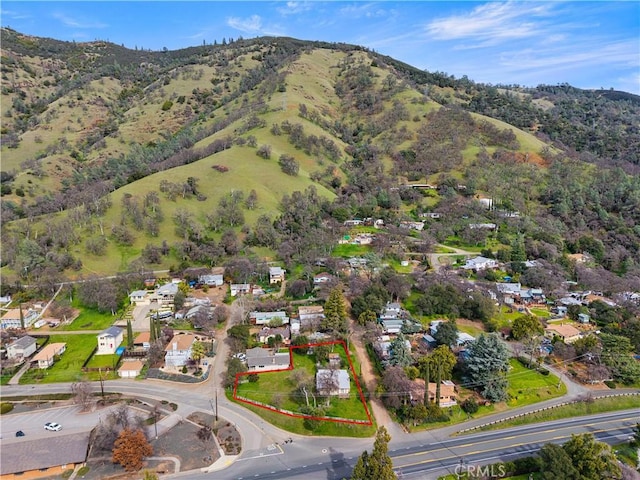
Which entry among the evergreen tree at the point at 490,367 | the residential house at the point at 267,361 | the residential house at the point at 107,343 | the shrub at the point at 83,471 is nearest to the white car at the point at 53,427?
the shrub at the point at 83,471

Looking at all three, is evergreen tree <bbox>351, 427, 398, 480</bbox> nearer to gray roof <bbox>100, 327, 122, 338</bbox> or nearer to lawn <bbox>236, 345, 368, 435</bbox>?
lawn <bbox>236, 345, 368, 435</bbox>

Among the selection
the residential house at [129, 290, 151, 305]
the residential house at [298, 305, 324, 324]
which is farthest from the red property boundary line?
the residential house at [129, 290, 151, 305]

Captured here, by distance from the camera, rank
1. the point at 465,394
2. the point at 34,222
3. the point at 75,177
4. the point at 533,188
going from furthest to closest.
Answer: the point at 75,177 < the point at 533,188 < the point at 34,222 < the point at 465,394

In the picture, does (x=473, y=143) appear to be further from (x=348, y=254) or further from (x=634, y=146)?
(x=348, y=254)

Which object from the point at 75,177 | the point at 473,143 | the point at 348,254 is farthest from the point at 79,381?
the point at 473,143

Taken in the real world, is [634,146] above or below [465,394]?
above

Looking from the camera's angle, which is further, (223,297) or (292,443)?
(223,297)
